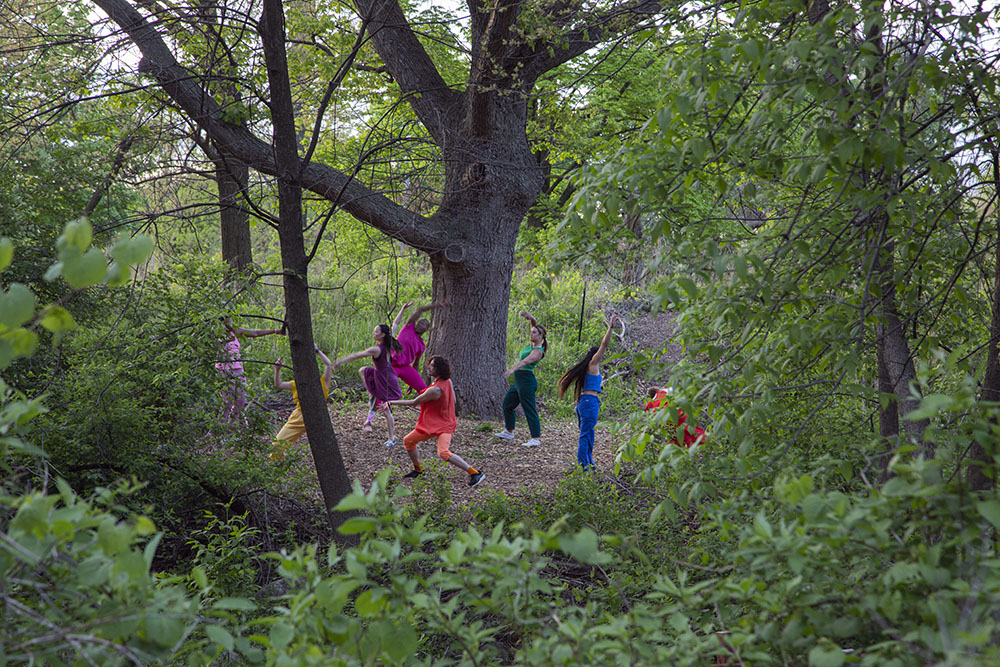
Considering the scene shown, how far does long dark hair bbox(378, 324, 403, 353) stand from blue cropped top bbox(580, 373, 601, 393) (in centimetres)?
242

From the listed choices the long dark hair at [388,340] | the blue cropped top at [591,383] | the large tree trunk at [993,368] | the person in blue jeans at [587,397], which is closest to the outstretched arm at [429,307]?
the long dark hair at [388,340]

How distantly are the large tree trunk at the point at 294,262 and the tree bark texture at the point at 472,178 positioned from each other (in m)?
1.75

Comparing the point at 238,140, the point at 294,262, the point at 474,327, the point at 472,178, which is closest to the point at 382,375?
the point at 474,327

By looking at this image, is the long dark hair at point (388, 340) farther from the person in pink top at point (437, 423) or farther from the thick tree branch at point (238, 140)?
the person in pink top at point (437, 423)

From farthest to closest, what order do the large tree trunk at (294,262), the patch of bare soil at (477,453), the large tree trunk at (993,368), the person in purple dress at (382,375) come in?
the person in purple dress at (382,375), the patch of bare soil at (477,453), the large tree trunk at (294,262), the large tree trunk at (993,368)

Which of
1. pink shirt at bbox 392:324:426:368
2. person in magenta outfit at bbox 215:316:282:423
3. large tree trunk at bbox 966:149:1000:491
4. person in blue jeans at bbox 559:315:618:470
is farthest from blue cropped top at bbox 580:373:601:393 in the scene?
large tree trunk at bbox 966:149:1000:491

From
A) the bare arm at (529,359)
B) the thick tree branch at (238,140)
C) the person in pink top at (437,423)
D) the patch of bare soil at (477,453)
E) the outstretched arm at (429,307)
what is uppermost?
the thick tree branch at (238,140)

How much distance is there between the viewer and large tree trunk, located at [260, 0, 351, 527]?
13.6 ft

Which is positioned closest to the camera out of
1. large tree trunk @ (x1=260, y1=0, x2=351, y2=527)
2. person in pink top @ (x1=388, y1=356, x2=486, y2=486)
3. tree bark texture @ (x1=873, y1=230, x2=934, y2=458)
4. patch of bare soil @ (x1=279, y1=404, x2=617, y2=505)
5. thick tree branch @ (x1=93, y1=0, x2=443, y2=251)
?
tree bark texture @ (x1=873, y1=230, x2=934, y2=458)

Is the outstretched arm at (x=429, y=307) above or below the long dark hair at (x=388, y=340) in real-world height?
above

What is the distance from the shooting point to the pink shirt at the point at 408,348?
868 centimetres

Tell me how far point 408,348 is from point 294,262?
4462mm

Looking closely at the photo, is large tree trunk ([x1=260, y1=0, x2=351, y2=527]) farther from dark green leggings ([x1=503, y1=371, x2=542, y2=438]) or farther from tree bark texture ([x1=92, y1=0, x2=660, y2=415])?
dark green leggings ([x1=503, y1=371, x2=542, y2=438])

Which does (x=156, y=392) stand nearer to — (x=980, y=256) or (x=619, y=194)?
(x=619, y=194)
